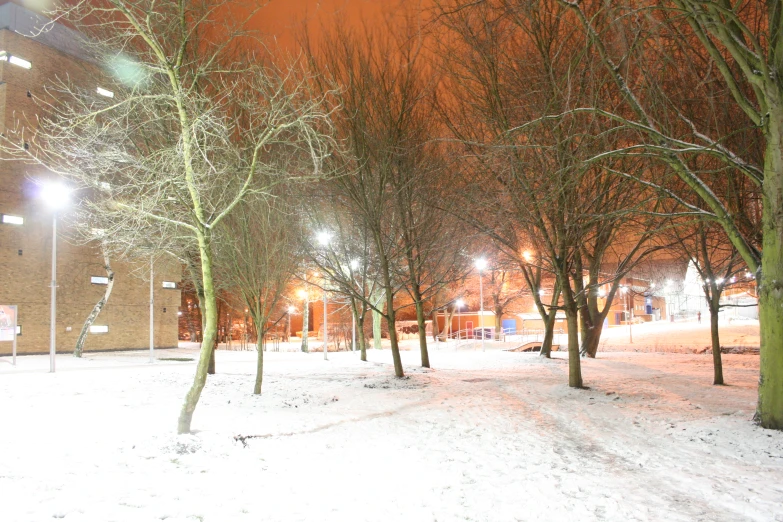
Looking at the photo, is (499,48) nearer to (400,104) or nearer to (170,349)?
(400,104)

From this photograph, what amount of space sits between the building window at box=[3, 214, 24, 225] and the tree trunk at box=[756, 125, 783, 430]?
30142 mm

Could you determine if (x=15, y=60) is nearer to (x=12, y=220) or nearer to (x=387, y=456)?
(x=12, y=220)

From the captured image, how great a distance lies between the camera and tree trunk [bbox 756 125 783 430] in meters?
7.32

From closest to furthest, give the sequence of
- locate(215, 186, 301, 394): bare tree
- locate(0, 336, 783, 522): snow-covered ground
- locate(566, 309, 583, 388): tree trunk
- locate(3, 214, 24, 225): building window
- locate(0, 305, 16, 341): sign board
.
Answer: locate(0, 336, 783, 522): snow-covered ground, locate(215, 186, 301, 394): bare tree, locate(566, 309, 583, 388): tree trunk, locate(0, 305, 16, 341): sign board, locate(3, 214, 24, 225): building window


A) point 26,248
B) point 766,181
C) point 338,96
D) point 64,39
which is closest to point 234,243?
point 338,96

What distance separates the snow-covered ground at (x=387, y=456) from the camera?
16.5 feet

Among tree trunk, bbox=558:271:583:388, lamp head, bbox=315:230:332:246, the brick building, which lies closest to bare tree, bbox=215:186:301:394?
lamp head, bbox=315:230:332:246

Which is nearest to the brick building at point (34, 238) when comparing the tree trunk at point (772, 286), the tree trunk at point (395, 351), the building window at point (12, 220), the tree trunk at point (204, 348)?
the building window at point (12, 220)

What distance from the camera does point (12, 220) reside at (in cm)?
2495

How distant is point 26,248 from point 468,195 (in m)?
23.5

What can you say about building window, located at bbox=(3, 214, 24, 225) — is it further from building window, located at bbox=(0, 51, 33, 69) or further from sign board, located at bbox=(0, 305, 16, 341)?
sign board, located at bbox=(0, 305, 16, 341)

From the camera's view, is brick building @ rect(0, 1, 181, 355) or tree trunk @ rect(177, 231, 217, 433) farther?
brick building @ rect(0, 1, 181, 355)

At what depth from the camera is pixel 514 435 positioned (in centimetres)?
838

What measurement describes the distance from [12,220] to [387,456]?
26.5 metres
